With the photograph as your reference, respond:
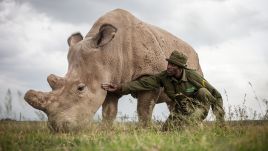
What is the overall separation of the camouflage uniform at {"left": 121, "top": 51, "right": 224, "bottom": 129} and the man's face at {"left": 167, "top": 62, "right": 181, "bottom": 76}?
9cm

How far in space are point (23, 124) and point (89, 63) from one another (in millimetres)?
1896

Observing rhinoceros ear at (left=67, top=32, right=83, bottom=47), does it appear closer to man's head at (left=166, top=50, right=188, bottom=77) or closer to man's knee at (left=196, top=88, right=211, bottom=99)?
man's head at (left=166, top=50, right=188, bottom=77)

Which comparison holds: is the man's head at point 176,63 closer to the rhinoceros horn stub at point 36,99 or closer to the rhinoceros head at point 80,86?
the rhinoceros head at point 80,86

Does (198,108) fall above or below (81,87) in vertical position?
below

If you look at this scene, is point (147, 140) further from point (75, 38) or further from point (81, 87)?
point (75, 38)

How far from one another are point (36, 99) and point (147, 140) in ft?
8.48

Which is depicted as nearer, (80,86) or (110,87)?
(80,86)

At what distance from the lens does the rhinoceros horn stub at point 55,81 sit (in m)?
7.46

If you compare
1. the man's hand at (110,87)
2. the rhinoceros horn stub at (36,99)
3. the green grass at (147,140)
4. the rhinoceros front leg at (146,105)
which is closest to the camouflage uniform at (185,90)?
the man's hand at (110,87)

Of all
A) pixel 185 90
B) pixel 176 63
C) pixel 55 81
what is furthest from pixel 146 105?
pixel 55 81

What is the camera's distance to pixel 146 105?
27.5 ft

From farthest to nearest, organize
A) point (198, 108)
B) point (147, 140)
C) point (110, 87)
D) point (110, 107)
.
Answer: point (110, 107), point (110, 87), point (198, 108), point (147, 140)

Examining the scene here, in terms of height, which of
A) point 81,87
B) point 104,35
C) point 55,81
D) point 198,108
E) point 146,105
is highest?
point 104,35

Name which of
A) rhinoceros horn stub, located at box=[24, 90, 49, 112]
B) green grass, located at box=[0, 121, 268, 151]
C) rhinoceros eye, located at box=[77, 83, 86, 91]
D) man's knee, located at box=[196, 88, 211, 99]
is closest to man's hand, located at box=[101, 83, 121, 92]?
rhinoceros eye, located at box=[77, 83, 86, 91]
